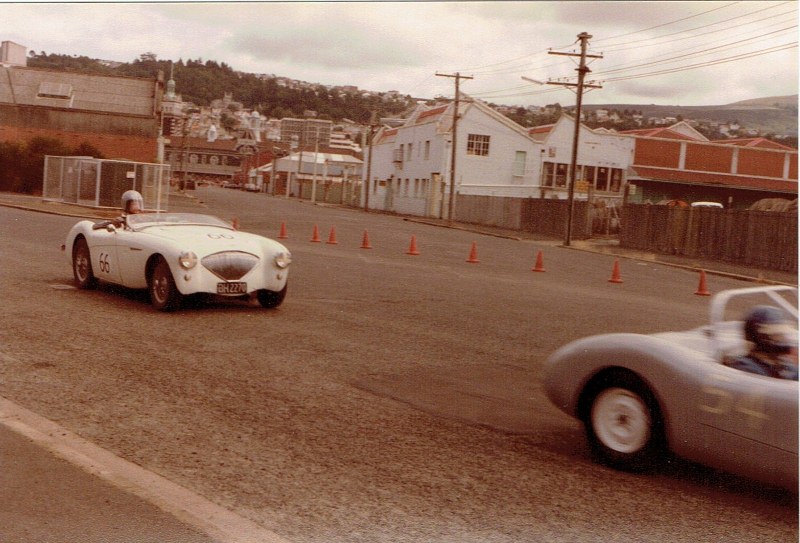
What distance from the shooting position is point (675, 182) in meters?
60.0

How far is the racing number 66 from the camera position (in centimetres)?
1148

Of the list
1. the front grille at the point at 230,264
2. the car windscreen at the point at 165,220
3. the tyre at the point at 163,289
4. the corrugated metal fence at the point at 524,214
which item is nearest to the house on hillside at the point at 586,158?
the corrugated metal fence at the point at 524,214

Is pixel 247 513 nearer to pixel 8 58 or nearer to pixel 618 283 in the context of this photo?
pixel 8 58

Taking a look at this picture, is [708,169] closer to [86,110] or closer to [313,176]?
[86,110]

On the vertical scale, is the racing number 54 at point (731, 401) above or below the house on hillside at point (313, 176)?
below

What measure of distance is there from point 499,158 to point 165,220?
187 ft

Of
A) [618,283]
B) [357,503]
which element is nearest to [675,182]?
[618,283]

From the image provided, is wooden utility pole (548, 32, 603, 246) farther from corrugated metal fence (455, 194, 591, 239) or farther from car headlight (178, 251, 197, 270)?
car headlight (178, 251, 197, 270)

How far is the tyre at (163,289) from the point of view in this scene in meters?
10.5

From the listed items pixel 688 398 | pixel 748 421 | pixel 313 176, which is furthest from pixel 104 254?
pixel 313 176

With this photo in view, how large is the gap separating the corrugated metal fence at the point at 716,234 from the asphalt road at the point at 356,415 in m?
17.8

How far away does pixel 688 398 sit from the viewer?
5156 mm

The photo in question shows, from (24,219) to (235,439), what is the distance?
22.6 metres

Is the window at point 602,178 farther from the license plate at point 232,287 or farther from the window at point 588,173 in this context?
the license plate at point 232,287
